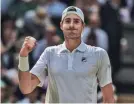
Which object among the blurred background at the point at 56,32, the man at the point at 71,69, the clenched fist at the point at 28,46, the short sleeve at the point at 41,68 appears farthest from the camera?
the blurred background at the point at 56,32

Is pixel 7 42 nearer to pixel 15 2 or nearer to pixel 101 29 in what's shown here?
pixel 15 2

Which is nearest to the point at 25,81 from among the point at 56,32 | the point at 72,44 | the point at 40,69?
the point at 40,69

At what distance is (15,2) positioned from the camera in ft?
36.9

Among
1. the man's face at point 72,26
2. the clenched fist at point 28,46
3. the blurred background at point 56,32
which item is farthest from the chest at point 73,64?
the blurred background at point 56,32

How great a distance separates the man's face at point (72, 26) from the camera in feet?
16.6

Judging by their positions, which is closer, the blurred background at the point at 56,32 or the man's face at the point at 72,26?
the man's face at the point at 72,26

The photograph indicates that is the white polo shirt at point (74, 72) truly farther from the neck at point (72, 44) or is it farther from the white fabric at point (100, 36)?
the white fabric at point (100, 36)

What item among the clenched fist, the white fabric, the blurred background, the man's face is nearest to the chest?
the man's face

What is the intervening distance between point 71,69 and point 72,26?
0.36 meters

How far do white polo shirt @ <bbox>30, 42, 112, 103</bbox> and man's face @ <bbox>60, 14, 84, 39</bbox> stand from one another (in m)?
0.14

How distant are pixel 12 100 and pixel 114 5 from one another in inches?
115

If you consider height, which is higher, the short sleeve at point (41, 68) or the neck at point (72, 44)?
the neck at point (72, 44)

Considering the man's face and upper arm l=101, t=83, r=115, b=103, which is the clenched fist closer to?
the man's face

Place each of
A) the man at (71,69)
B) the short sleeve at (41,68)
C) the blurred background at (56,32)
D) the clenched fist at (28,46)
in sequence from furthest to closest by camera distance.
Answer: the blurred background at (56,32) → the short sleeve at (41,68) → the man at (71,69) → the clenched fist at (28,46)
